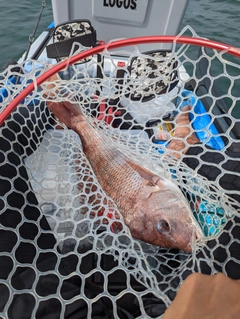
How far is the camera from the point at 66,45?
7.72 ft

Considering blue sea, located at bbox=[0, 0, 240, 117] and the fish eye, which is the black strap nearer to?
the fish eye

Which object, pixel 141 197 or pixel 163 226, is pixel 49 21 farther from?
pixel 163 226

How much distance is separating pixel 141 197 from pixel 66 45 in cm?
148

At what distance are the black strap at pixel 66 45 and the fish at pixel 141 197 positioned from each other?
0.68 metres

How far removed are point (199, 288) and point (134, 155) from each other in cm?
128

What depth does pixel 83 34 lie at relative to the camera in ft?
8.56

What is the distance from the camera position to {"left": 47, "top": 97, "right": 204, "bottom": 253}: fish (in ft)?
5.20

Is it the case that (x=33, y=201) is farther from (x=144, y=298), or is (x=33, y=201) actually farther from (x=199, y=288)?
(x=199, y=288)

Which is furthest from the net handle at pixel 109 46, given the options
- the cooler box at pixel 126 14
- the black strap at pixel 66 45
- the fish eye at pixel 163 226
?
the cooler box at pixel 126 14

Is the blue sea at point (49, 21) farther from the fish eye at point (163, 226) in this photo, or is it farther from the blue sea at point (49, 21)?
the fish eye at point (163, 226)

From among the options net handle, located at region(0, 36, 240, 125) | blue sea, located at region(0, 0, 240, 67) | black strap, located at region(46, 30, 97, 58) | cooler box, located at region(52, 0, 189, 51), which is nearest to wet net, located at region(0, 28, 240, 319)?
net handle, located at region(0, 36, 240, 125)

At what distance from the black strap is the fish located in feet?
2.25

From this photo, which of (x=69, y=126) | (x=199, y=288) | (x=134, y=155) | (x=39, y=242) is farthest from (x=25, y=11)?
(x=199, y=288)

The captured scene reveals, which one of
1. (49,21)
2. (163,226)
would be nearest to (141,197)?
(163,226)
